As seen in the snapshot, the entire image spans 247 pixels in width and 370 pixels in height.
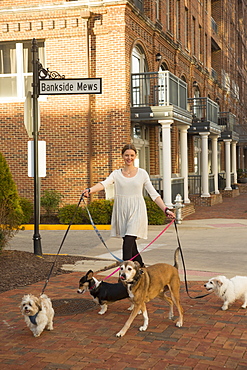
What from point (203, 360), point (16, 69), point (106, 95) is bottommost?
point (203, 360)

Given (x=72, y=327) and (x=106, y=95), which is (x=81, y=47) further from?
(x=72, y=327)

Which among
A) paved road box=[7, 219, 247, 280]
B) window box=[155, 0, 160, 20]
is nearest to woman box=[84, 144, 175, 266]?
paved road box=[7, 219, 247, 280]

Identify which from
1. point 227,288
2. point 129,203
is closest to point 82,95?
point 129,203

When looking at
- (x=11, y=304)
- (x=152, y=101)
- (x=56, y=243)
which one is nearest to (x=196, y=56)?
(x=152, y=101)

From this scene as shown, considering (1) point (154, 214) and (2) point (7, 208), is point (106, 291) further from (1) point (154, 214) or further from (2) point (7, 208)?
(1) point (154, 214)

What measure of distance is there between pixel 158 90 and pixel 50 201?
211 inches

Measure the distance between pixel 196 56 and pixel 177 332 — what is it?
80.7 feet

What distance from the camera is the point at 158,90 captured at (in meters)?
17.8

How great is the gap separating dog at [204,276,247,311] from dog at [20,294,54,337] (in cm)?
201

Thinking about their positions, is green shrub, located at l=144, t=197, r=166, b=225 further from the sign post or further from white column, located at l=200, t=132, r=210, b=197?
white column, located at l=200, t=132, r=210, b=197

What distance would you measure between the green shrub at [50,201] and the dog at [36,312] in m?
11.0

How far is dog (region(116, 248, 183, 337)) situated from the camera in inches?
212

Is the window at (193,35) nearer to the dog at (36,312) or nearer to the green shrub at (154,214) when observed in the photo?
the green shrub at (154,214)

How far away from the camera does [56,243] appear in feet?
40.5
